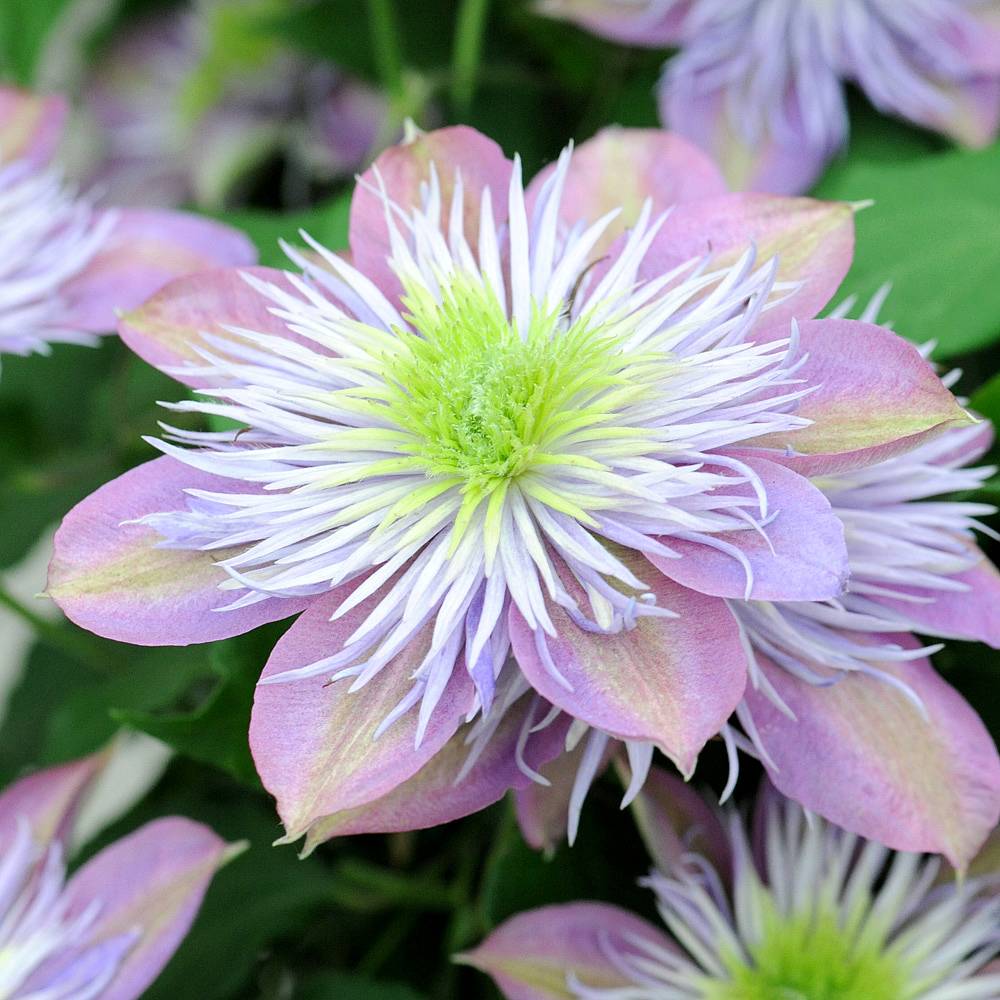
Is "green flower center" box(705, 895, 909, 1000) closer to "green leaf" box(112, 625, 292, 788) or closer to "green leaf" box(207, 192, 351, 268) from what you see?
"green leaf" box(112, 625, 292, 788)

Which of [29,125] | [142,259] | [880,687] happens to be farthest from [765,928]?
[29,125]

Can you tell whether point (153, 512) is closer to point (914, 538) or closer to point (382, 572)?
point (382, 572)

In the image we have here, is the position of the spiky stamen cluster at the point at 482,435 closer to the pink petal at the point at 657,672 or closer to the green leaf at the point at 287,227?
the pink petal at the point at 657,672

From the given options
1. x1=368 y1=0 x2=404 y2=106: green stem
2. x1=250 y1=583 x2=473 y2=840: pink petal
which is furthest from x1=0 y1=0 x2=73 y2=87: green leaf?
x1=250 y1=583 x2=473 y2=840: pink petal

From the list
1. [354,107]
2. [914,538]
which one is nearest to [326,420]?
[914,538]

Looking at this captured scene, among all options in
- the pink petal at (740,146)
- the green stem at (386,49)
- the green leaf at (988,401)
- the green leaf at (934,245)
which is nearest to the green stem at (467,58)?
the green stem at (386,49)

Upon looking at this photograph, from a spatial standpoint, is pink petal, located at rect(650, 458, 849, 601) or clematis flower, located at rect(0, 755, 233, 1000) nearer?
pink petal, located at rect(650, 458, 849, 601)
